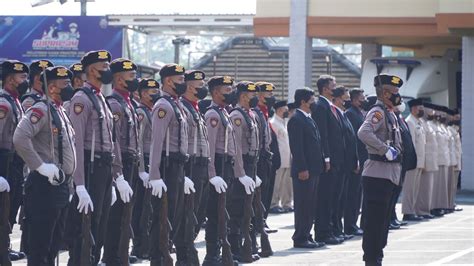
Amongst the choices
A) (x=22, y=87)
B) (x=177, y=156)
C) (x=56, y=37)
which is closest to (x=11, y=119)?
(x=22, y=87)

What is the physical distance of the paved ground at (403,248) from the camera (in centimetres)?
1642

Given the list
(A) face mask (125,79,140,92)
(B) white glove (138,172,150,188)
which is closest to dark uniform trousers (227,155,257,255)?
(B) white glove (138,172,150,188)

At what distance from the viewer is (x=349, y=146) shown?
19.8 m

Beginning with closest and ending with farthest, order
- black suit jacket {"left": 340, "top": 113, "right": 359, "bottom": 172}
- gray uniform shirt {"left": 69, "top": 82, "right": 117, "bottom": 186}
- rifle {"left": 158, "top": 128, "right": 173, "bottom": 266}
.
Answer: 1. gray uniform shirt {"left": 69, "top": 82, "right": 117, "bottom": 186}
2. rifle {"left": 158, "top": 128, "right": 173, "bottom": 266}
3. black suit jacket {"left": 340, "top": 113, "right": 359, "bottom": 172}

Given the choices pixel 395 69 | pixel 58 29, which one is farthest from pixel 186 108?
pixel 58 29

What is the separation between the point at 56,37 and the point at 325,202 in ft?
78.3

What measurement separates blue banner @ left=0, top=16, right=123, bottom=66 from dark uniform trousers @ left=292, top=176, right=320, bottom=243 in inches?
886

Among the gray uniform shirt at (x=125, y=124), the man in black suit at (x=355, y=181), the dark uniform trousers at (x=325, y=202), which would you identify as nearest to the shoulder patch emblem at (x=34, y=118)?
the gray uniform shirt at (x=125, y=124)

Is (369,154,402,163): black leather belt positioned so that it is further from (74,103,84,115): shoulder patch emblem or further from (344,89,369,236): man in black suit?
(344,89,369,236): man in black suit

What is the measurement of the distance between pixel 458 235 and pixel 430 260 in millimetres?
4093

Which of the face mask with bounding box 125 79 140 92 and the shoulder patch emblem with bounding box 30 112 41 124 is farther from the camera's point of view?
the face mask with bounding box 125 79 140 92

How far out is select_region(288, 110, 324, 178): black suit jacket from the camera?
1791 cm

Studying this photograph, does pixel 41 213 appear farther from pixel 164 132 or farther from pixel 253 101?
pixel 253 101

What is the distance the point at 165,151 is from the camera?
1367 centimetres
